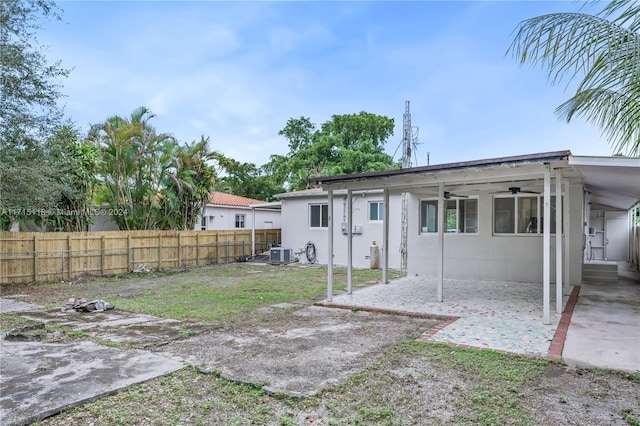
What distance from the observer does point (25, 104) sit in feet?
28.0

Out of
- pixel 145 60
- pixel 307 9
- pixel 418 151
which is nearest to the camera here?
pixel 307 9

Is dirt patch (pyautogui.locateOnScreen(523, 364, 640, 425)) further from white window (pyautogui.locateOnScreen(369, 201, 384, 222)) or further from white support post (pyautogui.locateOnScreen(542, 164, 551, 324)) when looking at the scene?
white window (pyautogui.locateOnScreen(369, 201, 384, 222))

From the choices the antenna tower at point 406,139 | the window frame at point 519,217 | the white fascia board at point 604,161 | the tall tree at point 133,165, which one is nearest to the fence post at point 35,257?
the tall tree at point 133,165

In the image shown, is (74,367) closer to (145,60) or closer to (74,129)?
(74,129)

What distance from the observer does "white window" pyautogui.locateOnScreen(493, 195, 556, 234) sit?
10351mm

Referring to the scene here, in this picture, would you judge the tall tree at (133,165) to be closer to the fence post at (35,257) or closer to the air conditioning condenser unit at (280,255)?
the fence post at (35,257)

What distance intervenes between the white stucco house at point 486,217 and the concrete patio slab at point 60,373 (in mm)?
4294

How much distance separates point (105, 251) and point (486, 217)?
11.8 metres

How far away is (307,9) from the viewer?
1096 centimetres

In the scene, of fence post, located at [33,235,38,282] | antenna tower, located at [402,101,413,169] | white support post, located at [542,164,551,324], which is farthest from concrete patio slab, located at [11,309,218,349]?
antenna tower, located at [402,101,413,169]

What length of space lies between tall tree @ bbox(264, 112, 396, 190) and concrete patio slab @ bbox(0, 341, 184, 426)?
928 inches

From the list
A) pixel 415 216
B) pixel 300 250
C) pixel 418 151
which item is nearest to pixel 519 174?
pixel 415 216

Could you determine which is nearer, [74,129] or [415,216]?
[74,129]

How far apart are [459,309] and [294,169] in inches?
987
